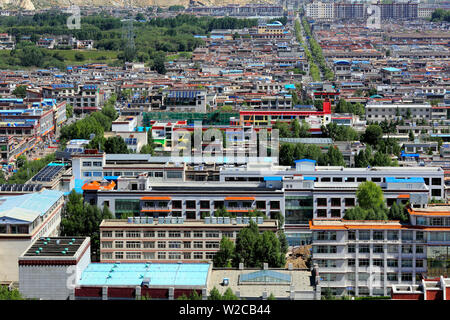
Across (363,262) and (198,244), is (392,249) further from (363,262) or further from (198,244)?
(198,244)

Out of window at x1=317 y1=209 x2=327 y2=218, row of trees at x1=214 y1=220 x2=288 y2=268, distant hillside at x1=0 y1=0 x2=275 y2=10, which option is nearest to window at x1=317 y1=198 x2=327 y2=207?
window at x1=317 y1=209 x2=327 y2=218

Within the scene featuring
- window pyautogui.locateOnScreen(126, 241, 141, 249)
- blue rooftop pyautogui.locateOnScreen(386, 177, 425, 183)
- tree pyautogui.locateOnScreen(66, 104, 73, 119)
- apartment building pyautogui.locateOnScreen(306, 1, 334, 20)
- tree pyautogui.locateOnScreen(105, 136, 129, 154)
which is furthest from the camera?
apartment building pyautogui.locateOnScreen(306, 1, 334, 20)

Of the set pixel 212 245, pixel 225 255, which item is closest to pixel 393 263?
pixel 225 255

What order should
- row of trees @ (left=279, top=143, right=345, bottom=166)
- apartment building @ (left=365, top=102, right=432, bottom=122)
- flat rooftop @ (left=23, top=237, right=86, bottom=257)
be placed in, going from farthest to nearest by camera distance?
apartment building @ (left=365, top=102, right=432, bottom=122), row of trees @ (left=279, top=143, right=345, bottom=166), flat rooftop @ (left=23, top=237, right=86, bottom=257)

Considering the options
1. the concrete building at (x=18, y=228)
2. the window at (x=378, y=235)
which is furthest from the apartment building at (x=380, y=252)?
the concrete building at (x=18, y=228)

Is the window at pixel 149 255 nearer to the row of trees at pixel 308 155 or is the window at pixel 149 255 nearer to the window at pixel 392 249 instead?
the window at pixel 392 249

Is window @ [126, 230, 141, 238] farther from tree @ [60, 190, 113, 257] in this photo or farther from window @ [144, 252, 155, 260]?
tree @ [60, 190, 113, 257]
